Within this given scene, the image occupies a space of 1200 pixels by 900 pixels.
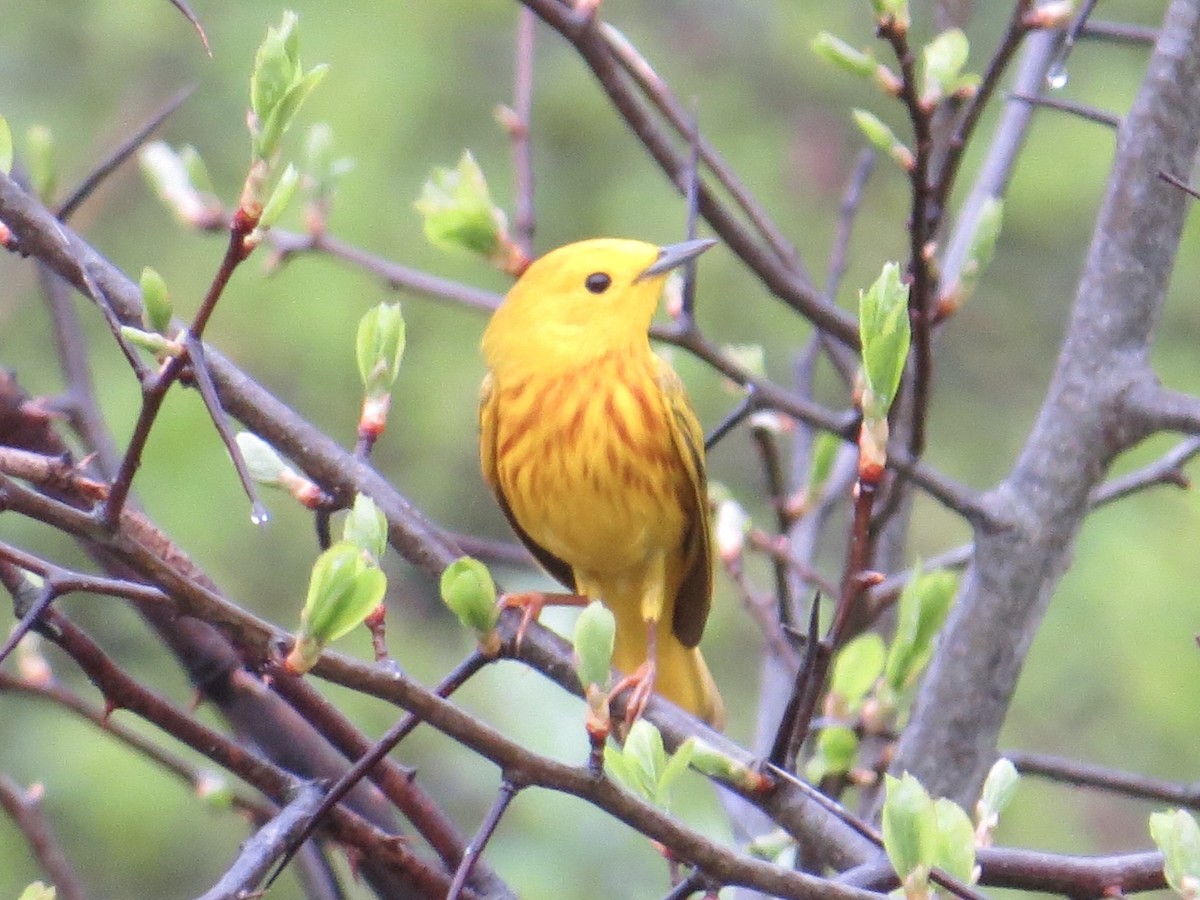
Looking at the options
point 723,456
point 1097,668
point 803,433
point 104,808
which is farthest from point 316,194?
point 723,456

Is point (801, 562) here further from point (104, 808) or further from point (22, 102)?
point (22, 102)

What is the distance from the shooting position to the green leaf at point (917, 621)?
1786 mm

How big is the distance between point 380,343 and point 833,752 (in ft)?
2.42

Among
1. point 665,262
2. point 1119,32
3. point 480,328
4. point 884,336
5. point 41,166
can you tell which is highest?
point 480,328

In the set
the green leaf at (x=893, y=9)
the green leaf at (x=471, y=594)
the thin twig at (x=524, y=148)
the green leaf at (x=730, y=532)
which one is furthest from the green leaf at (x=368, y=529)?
the green leaf at (x=730, y=532)

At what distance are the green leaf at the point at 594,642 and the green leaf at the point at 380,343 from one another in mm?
474

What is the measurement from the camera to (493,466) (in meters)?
2.92

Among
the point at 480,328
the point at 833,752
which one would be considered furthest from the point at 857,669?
the point at 480,328

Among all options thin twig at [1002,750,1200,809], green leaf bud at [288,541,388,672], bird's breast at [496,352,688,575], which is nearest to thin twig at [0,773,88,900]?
green leaf bud at [288,541,388,672]

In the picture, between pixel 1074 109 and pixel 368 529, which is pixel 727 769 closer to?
pixel 368 529

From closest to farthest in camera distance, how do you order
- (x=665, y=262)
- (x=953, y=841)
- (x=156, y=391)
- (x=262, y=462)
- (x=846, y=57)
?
1. (x=156, y=391)
2. (x=953, y=841)
3. (x=262, y=462)
4. (x=846, y=57)
5. (x=665, y=262)

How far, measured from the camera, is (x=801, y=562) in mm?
2617

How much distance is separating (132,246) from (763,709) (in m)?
4.31

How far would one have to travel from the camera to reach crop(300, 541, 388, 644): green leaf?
113 cm
